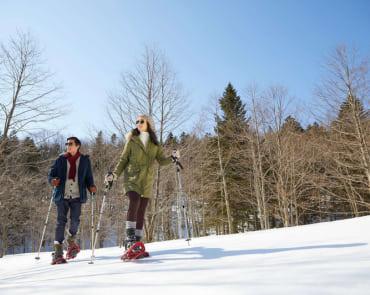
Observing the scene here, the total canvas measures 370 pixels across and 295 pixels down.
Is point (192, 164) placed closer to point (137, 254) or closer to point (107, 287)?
point (137, 254)

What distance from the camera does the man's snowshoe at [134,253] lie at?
3.83 metres

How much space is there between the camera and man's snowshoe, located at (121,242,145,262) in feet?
12.6

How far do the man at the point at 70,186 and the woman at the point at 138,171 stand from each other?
0.87 m

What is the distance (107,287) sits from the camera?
2.29 m

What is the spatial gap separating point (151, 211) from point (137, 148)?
258 inches

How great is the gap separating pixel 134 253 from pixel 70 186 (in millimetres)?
1743

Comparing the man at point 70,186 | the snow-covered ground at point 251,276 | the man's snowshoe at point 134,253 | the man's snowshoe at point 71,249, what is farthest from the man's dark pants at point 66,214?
the snow-covered ground at point 251,276

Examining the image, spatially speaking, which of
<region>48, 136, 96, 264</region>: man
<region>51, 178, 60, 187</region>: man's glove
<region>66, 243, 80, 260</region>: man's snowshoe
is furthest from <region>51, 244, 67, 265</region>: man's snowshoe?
<region>51, 178, 60, 187</region>: man's glove

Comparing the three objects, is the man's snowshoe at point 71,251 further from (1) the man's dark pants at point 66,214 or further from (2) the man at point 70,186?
(1) the man's dark pants at point 66,214

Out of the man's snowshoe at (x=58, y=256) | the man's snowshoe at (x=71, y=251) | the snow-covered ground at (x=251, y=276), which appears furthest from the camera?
the man's snowshoe at (x=71, y=251)

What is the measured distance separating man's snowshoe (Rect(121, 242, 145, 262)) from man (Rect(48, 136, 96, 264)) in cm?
137

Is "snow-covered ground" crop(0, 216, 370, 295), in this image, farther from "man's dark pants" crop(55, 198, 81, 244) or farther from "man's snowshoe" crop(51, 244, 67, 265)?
"man's dark pants" crop(55, 198, 81, 244)

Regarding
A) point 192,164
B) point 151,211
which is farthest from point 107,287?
point 192,164

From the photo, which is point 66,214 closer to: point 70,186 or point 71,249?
point 70,186
